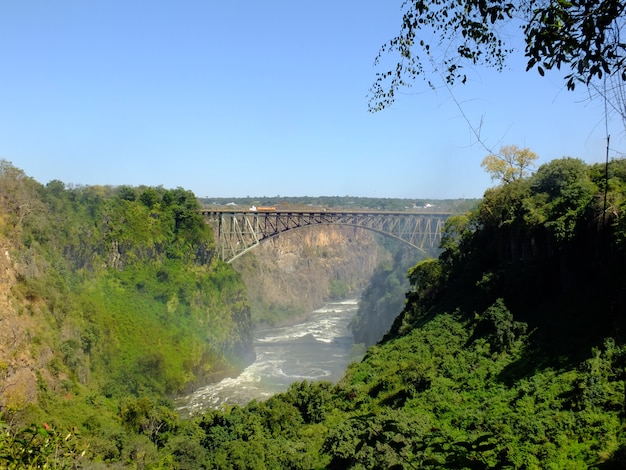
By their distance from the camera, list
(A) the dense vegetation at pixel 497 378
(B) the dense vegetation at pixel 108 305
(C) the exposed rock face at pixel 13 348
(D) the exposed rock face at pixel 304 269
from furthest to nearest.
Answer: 1. (D) the exposed rock face at pixel 304 269
2. (B) the dense vegetation at pixel 108 305
3. (C) the exposed rock face at pixel 13 348
4. (A) the dense vegetation at pixel 497 378

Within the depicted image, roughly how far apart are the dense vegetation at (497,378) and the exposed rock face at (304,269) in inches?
1889

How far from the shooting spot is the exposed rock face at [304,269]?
248 ft

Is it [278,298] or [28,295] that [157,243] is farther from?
[278,298]

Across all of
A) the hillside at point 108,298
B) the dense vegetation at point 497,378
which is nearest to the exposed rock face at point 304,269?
the hillside at point 108,298

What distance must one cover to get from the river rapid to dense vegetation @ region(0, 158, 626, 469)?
441 inches

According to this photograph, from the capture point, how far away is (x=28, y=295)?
30547 mm

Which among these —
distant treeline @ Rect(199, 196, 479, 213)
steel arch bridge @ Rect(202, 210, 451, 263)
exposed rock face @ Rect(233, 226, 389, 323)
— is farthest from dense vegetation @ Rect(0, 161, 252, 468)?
distant treeline @ Rect(199, 196, 479, 213)

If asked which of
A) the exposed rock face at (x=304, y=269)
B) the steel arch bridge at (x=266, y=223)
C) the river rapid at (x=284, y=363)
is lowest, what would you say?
the river rapid at (x=284, y=363)

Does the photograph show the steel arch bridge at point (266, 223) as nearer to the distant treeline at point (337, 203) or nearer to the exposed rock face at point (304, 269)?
the exposed rock face at point (304, 269)

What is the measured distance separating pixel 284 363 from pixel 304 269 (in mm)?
40502

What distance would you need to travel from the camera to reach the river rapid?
37281 mm

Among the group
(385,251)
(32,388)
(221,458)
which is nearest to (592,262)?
(221,458)

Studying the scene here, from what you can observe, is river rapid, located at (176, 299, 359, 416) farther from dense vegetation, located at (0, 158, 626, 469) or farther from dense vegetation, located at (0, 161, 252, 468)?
dense vegetation, located at (0, 158, 626, 469)

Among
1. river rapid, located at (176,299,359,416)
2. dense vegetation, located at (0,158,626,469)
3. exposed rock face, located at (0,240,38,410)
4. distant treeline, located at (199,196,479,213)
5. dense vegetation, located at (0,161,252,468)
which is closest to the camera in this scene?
dense vegetation, located at (0,158,626,469)
